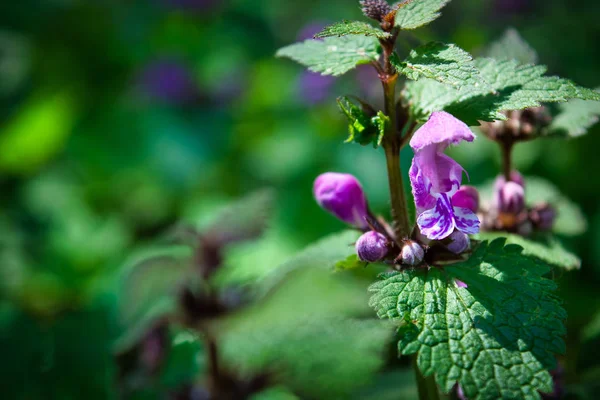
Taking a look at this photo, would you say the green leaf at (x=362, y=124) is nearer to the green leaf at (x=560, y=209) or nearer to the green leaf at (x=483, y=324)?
the green leaf at (x=483, y=324)

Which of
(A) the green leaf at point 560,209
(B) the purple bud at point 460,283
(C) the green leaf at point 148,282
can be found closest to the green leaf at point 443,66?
(B) the purple bud at point 460,283

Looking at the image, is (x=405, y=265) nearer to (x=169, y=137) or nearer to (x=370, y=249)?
(x=370, y=249)

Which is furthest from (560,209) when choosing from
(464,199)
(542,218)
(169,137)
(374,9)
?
(169,137)

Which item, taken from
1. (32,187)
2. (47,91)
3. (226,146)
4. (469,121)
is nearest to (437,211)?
(469,121)

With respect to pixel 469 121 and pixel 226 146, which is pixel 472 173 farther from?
pixel 469 121

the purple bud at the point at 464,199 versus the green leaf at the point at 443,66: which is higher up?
the green leaf at the point at 443,66

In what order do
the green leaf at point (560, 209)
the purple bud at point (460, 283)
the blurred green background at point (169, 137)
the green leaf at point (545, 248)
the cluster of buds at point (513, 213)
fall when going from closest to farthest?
the purple bud at point (460, 283) → the green leaf at point (545, 248) → the cluster of buds at point (513, 213) → the green leaf at point (560, 209) → the blurred green background at point (169, 137)

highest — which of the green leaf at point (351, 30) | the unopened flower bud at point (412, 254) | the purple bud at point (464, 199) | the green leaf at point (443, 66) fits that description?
the green leaf at point (351, 30)
